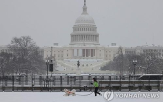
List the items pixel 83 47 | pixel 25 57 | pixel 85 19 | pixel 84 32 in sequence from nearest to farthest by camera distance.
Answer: pixel 25 57, pixel 83 47, pixel 84 32, pixel 85 19

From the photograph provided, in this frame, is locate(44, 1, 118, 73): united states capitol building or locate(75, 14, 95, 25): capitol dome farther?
locate(75, 14, 95, 25): capitol dome

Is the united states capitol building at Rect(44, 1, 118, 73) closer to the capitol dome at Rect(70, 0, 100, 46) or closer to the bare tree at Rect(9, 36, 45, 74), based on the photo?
the capitol dome at Rect(70, 0, 100, 46)

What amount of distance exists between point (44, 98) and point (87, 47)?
14400 cm

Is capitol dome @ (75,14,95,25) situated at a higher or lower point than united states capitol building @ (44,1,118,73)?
higher

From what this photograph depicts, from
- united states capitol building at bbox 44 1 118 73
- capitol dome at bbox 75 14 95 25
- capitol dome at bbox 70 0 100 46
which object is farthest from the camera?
capitol dome at bbox 75 14 95 25

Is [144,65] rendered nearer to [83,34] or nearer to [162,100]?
[162,100]

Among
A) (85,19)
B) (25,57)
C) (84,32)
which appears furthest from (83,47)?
(25,57)

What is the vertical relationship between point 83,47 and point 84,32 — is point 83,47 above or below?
below

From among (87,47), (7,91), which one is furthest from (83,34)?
(7,91)

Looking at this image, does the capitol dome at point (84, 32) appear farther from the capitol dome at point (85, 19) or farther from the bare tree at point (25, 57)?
the bare tree at point (25, 57)

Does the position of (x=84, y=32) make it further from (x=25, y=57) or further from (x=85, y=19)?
(x=25, y=57)

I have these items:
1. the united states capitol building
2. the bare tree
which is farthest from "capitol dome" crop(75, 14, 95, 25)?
the bare tree

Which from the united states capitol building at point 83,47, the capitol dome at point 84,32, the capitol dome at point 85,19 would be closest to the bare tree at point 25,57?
the united states capitol building at point 83,47

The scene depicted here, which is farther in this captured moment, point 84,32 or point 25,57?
point 84,32
